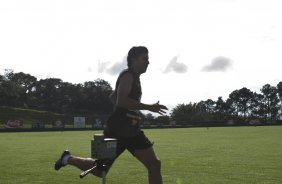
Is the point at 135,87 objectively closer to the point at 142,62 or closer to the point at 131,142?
the point at 142,62

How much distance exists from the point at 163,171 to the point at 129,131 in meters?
4.66

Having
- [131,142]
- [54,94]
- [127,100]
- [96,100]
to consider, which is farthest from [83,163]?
[54,94]

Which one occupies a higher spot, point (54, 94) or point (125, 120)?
point (54, 94)

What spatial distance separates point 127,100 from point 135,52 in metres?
0.76

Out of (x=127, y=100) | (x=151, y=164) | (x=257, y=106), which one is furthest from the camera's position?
(x=257, y=106)

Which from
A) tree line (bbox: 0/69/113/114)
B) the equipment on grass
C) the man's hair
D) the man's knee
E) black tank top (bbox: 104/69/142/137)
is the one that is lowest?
the man's knee

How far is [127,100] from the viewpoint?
5.32 metres

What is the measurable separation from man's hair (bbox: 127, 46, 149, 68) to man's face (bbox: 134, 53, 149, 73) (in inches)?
1.5

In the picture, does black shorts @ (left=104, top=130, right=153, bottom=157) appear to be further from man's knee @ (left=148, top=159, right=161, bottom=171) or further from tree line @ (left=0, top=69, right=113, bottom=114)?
tree line @ (left=0, top=69, right=113, bottom=114)

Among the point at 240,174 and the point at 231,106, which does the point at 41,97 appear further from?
the point at 240,174

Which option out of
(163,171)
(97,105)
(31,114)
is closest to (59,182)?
(163,171)

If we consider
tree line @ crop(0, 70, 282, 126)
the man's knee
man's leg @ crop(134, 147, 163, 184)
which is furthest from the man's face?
tree line @ crop(0, 70, 282, 126)

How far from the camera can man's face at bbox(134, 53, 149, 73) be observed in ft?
18.7

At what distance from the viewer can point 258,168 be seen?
34.6 feet
